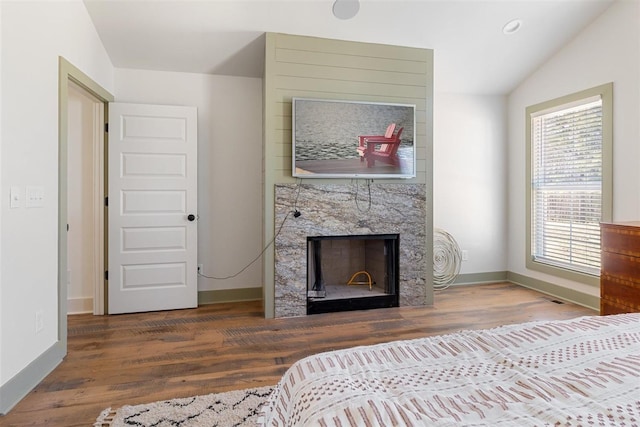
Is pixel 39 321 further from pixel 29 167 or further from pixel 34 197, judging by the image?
pixel 29 167

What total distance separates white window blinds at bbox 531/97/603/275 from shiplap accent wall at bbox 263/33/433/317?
1.55 meters

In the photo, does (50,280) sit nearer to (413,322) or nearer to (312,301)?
(312,301)

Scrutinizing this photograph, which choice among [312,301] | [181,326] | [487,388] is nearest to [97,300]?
[181,326]

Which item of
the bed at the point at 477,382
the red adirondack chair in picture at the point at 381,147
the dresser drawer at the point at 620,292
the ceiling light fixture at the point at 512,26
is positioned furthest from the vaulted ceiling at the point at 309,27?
the bed at the point at 477,382

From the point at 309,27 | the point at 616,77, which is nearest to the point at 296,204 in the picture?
the point at 309,27

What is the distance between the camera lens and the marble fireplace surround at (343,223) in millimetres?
3311

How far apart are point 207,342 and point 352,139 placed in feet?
7.29

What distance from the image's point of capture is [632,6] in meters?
3.15

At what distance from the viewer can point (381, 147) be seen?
3.49 meters

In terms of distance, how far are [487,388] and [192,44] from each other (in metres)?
3.57

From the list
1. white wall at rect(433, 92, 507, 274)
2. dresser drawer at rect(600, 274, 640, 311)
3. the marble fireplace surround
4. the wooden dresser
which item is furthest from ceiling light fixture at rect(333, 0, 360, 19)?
dresser drawer at rect(600, 274, 640, 311)

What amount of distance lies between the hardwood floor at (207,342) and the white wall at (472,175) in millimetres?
719

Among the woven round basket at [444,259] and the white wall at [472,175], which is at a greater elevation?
the white wall at [472,175]

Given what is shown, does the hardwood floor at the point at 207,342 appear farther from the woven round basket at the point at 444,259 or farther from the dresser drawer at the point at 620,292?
the dresser drawer at the point at 620,292
